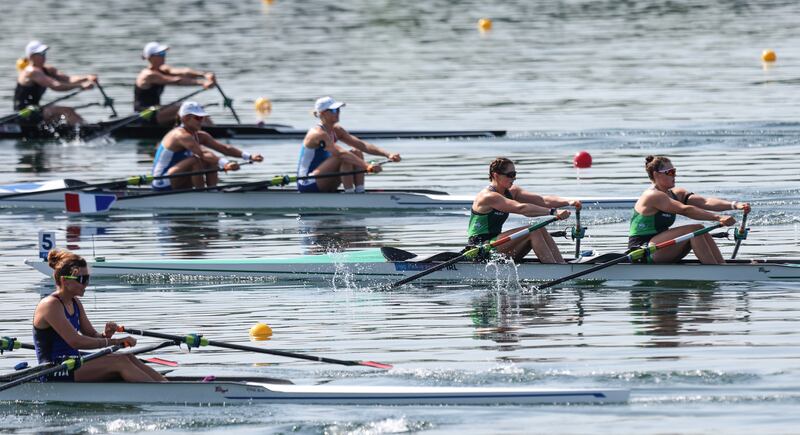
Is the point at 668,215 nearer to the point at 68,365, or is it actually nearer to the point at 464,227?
the point at 464,227

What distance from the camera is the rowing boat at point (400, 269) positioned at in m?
14.8

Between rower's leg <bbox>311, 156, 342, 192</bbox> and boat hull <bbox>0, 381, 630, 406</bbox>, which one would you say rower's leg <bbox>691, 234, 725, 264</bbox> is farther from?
rower's leg <bbox>311, 156, 342, 192</bbox>

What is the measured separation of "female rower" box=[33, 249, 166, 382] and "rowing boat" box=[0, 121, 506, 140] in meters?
15.5

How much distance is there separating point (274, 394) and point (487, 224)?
4.76 metres

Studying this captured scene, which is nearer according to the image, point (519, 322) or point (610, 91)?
point (519, 322)

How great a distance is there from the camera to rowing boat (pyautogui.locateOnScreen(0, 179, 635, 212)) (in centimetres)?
2047

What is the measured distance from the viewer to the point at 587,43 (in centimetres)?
4131

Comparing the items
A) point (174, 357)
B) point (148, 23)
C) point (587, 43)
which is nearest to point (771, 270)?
point (174, 357)

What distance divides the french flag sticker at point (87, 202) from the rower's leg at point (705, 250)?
8.32 metres

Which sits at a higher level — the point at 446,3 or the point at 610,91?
the point at 446,3

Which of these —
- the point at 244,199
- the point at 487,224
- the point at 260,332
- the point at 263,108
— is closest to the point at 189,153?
the point at 244,199

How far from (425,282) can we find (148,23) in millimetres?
36213

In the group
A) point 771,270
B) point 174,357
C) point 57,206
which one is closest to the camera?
point 174,357

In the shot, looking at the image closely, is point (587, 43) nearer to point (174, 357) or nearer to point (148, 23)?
point (148, 23)
